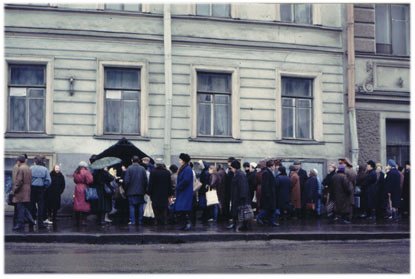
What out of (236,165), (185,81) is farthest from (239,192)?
(185,81)

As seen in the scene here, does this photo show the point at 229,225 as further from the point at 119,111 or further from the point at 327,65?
the point at 327,65

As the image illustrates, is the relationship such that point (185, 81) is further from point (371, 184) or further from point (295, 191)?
point (371, 184)

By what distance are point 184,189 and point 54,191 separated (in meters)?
3.29

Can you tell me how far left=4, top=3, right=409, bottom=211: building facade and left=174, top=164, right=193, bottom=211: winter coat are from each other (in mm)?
4831

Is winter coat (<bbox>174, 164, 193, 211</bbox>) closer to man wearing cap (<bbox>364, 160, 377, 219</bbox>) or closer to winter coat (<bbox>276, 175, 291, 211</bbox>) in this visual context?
winter coat (<bbox>276, 175, 291, 211</bbox>)

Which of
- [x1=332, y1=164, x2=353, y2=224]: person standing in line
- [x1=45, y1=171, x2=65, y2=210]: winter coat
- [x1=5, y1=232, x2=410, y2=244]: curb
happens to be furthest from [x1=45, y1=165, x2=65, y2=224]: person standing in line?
[x1=332, y1=164, x2=353, y2=224]: person standing in line

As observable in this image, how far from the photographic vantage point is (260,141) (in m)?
21.6

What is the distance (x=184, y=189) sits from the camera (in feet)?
51.4

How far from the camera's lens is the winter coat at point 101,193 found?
16.5 meters

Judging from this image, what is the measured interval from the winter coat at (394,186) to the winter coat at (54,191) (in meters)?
8.73

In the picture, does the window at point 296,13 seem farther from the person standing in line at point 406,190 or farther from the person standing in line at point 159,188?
the person standing in line at point 159,188

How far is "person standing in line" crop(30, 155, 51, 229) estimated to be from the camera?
51.0 feet

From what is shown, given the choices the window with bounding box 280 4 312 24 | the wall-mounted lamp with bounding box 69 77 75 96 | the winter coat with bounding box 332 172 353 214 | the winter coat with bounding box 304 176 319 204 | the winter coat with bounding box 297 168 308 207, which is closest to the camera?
the winter coat with bounding box 332 172 353 214

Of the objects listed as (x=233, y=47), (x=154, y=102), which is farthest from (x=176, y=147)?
(x=233, y=47)
